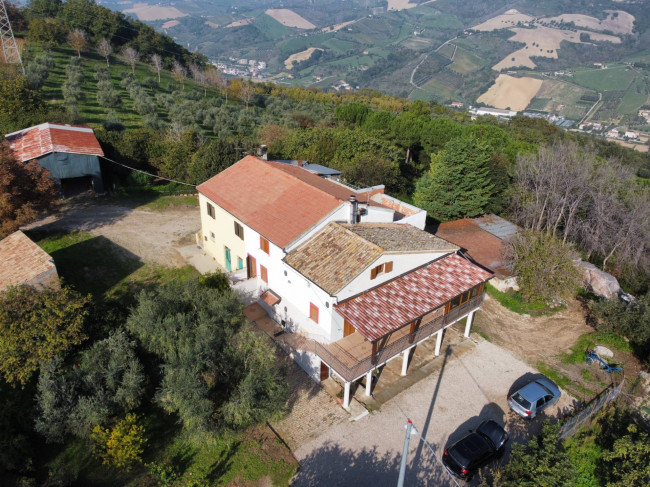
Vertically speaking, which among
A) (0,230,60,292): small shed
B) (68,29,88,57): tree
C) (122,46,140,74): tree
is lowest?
(0,230,60,292): small shed

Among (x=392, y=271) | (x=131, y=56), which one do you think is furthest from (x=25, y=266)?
(x=131, y=56)

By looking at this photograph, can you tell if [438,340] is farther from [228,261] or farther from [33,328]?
[33,328]

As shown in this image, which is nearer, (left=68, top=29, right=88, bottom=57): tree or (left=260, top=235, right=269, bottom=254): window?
(left=260, top=235, right=269, bottom=254): window

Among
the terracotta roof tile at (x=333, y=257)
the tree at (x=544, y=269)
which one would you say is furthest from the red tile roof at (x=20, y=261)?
the tree at (x=544, y=269)

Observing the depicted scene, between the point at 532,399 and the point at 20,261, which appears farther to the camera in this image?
the point at 20,261

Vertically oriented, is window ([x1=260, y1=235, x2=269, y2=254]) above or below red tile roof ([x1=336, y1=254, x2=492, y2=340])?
above

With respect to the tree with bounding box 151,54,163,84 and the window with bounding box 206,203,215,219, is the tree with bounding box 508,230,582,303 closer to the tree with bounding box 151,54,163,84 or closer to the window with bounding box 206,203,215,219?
the window with bounding box 206,203,215,219

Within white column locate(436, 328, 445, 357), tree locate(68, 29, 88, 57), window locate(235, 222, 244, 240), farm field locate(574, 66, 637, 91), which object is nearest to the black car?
white column locate(436, 328, 445, 357)

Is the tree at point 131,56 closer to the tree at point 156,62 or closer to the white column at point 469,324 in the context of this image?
the tree at point 156,62
